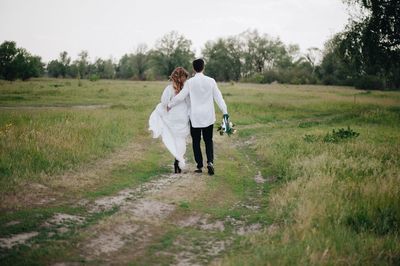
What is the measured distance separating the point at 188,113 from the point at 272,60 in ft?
385

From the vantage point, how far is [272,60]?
122500 millimetres

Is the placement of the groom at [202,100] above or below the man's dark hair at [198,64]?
below

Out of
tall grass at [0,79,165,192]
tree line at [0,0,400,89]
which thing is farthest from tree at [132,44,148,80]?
tall grass at [0,79,165,192]

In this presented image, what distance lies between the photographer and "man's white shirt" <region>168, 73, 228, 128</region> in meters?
9.64

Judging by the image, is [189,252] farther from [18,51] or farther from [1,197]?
[18,51]

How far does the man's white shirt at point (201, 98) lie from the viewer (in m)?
9.64

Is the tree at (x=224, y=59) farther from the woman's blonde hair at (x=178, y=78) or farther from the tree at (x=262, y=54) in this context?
the woman's blonde hair at (x=178, y=78)

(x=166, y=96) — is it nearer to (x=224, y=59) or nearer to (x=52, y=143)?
(x=52, y=143)

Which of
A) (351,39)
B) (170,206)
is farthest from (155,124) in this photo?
(351,39)

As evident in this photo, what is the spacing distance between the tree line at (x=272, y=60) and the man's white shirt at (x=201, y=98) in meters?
20.9


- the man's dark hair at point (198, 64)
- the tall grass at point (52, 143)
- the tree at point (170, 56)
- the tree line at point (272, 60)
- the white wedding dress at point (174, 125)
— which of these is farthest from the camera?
the tree at point (170, 56)

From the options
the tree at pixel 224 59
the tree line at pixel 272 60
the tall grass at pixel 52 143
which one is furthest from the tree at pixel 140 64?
the tall grass at pixel 52 143

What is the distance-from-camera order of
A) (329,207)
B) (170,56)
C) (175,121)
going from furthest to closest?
1. (170,56)
2. (175,121)
3. (329,207)

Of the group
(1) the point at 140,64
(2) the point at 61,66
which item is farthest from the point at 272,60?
(2) the point at 61,66
